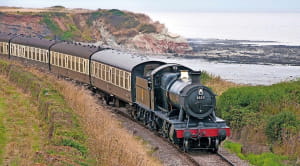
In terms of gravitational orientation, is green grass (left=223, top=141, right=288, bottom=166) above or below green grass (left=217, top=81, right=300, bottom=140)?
below

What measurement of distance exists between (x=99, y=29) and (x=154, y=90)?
8227 centimetres

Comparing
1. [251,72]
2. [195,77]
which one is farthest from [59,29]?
[195,77]

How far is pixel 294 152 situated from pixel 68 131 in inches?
359

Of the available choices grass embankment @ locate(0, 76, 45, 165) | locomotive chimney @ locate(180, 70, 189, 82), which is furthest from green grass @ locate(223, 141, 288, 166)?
grass embankment @ locate(0, 76, 45, 165)

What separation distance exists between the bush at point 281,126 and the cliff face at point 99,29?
7337 centimetres

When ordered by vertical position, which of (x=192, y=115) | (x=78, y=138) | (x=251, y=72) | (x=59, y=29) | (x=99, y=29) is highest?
(x=78, y=138)

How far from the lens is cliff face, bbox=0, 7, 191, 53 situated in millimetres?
96719

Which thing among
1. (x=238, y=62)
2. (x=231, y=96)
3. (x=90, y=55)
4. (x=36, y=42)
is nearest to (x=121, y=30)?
(x=238, y=62)

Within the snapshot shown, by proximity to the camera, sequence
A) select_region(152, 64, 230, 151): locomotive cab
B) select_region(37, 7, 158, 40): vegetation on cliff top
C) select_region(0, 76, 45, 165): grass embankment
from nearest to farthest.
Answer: select_region(0, 76, 45, 165): grass embankment → select_region(152, 64, 230, 151): locomotive cab → select_region(37, 7, 158, 40): vegetation on cliff top

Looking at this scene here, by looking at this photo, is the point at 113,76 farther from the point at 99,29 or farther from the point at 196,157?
the point at 99,29

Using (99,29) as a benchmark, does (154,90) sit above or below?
above

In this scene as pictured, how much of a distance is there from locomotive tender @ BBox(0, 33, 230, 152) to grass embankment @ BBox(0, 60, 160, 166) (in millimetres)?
1528

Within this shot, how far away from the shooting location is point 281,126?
74.1ft

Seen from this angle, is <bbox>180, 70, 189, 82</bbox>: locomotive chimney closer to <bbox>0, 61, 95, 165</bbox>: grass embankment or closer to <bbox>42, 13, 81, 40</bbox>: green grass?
<bbox>0, 61, 95, 165</bbox>: grass embankment
